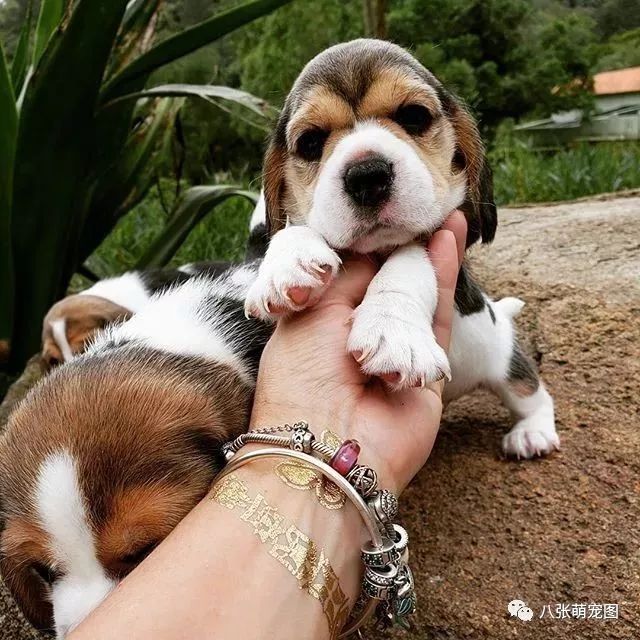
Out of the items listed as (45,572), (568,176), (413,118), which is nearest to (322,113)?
(413,118)

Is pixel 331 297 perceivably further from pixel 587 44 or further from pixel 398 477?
pixel 587 44

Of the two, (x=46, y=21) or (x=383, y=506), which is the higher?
(x=46, y=21)

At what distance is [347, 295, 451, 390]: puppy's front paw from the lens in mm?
1624

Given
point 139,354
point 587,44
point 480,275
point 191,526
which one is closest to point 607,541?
point 191,526

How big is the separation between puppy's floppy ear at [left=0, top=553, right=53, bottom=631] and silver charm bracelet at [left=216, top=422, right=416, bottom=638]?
507mm

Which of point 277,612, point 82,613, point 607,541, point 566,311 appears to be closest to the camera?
point 277,612

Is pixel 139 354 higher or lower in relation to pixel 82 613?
higher

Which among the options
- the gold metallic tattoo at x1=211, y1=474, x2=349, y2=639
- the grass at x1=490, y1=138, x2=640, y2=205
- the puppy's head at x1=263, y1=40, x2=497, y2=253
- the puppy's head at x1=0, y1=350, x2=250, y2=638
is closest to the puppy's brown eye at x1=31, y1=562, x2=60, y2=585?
the puppy's head at x1=0, y1=350, x2=250, y2=638

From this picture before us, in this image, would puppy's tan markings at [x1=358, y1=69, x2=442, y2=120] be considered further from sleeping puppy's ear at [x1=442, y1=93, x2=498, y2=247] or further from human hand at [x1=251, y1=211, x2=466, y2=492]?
human hand at [x1=251, y1=211, x2=466, y2=492]

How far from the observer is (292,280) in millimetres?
1785

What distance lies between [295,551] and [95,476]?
0.44m

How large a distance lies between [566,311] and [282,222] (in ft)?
4.73

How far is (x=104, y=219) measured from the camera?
4.71 metres

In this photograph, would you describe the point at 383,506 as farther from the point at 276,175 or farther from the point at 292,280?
the point at 276,175
